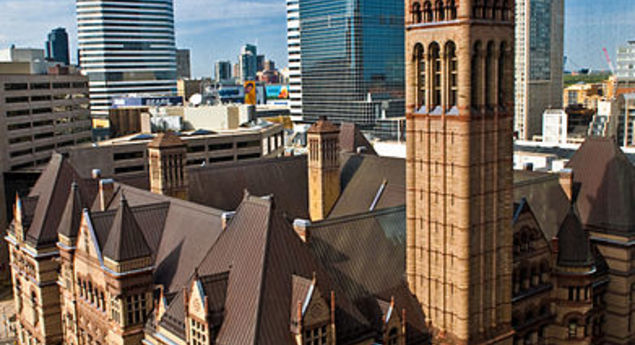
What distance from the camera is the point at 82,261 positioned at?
4928cm

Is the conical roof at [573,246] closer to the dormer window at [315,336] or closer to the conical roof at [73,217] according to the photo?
the dormer window at [315,336]

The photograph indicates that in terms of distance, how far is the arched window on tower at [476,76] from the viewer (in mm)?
38031

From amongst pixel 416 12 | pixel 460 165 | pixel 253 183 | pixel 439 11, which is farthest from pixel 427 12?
pixel 253 183

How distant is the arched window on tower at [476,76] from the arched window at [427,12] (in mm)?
3287

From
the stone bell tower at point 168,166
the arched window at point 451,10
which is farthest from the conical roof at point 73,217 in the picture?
the arched window at point 451,10

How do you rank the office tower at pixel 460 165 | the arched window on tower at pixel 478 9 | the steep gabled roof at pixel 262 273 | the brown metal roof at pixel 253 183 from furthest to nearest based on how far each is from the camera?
the brown metal roof at pixel 253 183, the office tower at pixel 460 165, the arched window on tower at pixel 478 9, the steep gabled roof at pixel 262 273

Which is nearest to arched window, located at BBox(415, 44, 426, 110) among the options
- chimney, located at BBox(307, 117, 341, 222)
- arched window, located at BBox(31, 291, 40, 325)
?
chimney, located at BBox(307, 117, 341, 222)

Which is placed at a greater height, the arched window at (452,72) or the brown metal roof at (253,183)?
the arched window at (452,72)

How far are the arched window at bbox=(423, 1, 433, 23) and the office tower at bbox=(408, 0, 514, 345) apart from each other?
2.4 inches

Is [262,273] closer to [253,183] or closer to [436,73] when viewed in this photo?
[436,73]

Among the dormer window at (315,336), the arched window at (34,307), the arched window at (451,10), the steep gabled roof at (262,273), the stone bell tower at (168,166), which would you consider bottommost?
the arched window at (34,307)

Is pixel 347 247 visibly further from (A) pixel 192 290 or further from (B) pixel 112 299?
(B) pixel 112 299

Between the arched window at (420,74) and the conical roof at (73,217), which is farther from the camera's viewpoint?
the conical roof at (73,217)

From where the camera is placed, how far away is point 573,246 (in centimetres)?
4897
